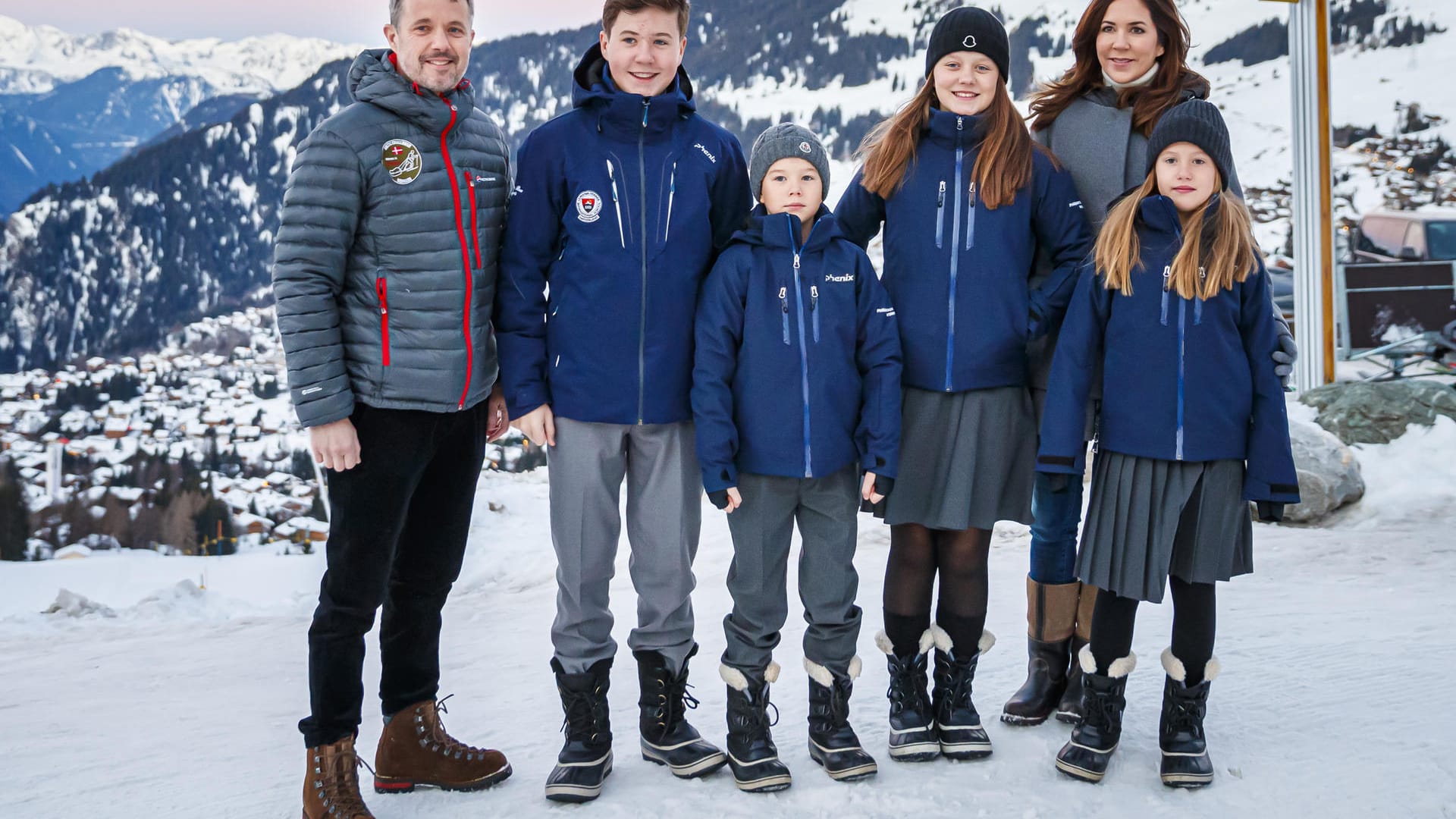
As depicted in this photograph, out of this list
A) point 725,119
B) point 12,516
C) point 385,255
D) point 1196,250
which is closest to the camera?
point 385,255

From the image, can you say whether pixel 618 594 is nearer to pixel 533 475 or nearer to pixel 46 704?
pixel 46 704

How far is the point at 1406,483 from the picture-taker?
4.60m

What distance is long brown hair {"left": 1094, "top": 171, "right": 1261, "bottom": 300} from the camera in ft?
6.10

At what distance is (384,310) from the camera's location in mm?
1756

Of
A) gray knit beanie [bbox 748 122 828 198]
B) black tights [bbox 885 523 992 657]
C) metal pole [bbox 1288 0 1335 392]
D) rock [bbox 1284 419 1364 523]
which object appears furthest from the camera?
metal pole [bbox 1288 0 1335 392]

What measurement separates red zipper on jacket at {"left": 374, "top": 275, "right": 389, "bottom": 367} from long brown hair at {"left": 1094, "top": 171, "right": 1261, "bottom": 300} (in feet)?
4.50

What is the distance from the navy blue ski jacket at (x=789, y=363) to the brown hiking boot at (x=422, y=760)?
78 centimetres

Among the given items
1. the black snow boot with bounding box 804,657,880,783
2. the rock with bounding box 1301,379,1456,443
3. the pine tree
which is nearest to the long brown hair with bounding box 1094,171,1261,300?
the black snow boot with bounding box 804,657,880,783

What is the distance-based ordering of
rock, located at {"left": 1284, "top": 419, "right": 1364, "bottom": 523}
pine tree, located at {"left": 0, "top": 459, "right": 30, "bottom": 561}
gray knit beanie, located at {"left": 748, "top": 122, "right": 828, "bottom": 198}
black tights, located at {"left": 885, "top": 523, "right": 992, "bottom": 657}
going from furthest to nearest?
1. pine tree, located at {"left": 0, "top": 459, "right": 30, "bottom": 561}
2. rock, located at {"left": 1284, "top": 419, "right": 1364, "bottom": 523}
3. black tights, located at {"left": 885, "top": 523, "right": 992, "bottom": 657}
4. gray knit beanie, located at {"left": 748, "top": 122, "right": 828, "bottom": 198}

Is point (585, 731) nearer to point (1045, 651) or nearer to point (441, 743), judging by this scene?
point (441, 743)

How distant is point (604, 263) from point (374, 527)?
2.14 ft

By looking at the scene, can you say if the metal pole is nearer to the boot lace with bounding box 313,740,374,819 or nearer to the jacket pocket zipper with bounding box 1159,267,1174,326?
the jacket pocket zipper with bounding box 1159,267,1174,326

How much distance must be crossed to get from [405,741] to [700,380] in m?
0.95

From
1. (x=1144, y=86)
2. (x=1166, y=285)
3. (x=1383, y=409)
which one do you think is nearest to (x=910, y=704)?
(x=1166, y=285)
